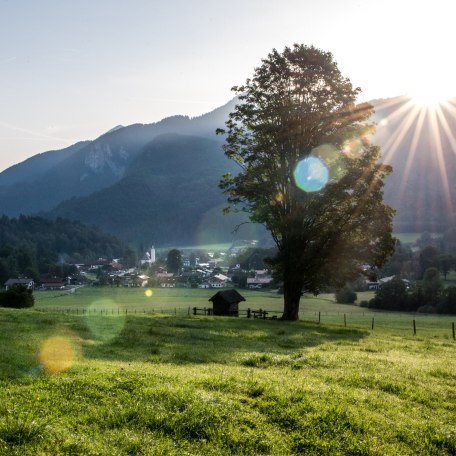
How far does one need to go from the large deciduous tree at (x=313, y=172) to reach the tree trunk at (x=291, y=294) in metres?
0.18

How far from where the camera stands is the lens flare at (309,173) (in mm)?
39906

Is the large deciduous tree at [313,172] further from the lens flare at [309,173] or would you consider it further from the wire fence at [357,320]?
the wire fence at [357,320]

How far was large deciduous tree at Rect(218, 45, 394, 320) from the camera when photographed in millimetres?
38656

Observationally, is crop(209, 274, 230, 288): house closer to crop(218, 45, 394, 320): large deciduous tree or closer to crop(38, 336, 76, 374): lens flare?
crop(218, 45, 394, 320): large deciduous tree

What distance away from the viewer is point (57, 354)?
60.2 feet

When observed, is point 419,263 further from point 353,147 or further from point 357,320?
point 353,147

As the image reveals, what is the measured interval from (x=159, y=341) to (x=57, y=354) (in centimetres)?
759

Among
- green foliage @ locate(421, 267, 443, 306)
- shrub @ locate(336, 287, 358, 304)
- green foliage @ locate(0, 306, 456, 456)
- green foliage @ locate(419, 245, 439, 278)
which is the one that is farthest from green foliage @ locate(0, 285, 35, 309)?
A: green foliage @ locate(419, 245, 439, 278)

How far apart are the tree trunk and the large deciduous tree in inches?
7.2

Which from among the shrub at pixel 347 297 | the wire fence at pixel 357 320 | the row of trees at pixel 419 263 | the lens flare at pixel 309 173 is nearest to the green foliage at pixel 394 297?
the shrub at pixel 347 297

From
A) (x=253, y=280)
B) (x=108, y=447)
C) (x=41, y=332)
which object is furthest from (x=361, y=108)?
(x=253, y=280)

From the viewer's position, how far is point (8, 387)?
11766 millimetres

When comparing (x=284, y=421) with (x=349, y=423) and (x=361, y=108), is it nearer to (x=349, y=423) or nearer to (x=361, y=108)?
(x=349, y=423)

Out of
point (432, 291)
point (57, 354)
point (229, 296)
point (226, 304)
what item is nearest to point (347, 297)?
point (432, 291)
